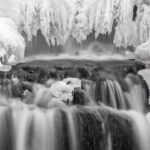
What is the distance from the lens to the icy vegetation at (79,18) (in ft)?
34.4

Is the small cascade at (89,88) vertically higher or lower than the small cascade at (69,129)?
higher

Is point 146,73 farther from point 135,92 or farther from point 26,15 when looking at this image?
point 26,15

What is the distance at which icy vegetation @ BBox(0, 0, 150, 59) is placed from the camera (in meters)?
10.5

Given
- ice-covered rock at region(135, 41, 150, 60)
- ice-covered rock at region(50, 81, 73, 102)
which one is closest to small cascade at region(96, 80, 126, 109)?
ice-covered rock at region(50, 81, 73, 102)

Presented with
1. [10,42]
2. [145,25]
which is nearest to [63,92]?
[10,42]

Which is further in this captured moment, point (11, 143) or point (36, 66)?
point (36, 66)

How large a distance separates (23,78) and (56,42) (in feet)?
11.1

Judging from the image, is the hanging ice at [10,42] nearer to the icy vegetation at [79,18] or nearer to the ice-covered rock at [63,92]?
the icy vegetation at [79,18]

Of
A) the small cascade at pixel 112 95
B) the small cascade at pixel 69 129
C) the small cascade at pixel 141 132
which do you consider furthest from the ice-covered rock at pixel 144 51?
the small cascade at pixel 69 129

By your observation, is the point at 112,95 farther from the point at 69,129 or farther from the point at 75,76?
the point at 69,129

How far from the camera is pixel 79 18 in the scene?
35.5 ft

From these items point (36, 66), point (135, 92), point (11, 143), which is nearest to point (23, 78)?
point (36, 66)

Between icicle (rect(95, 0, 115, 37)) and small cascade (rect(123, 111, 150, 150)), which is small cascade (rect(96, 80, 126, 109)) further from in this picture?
icicle (rect(95, 0, 115, 37))

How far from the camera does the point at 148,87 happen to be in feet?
27.1
